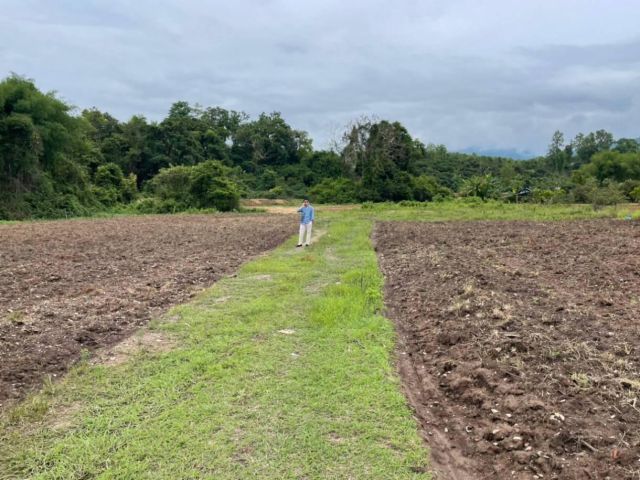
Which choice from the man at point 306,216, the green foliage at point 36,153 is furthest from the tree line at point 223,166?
the man at point 306,216

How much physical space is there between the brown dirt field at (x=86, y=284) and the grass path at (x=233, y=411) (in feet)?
2.30

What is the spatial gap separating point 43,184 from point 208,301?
33774 mm

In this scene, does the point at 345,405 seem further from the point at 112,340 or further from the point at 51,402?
the point at 112,340

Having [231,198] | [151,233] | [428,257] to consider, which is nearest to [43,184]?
[231,198]

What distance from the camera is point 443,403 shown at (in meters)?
5.18

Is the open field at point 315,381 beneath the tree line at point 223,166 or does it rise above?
beneath

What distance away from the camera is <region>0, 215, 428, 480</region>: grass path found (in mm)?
3906

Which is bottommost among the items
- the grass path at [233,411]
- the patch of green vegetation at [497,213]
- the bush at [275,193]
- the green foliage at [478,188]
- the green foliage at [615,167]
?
the grass path at [233,411]

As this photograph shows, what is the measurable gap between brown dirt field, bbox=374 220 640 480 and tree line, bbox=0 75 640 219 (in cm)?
2949

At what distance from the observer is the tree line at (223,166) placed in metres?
34.9

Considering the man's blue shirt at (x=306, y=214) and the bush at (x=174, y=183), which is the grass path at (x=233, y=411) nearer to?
the man's blue shirt at (x=306, y=214)

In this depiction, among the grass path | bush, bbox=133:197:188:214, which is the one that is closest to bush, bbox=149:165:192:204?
bush, bbox=133:197:188:214

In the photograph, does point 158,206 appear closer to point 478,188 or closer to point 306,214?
point 306,214

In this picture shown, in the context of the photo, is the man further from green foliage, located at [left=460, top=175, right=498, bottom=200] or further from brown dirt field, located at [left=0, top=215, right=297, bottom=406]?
green foliage, located at [left=460, top=175, right=498, bottom=200]
